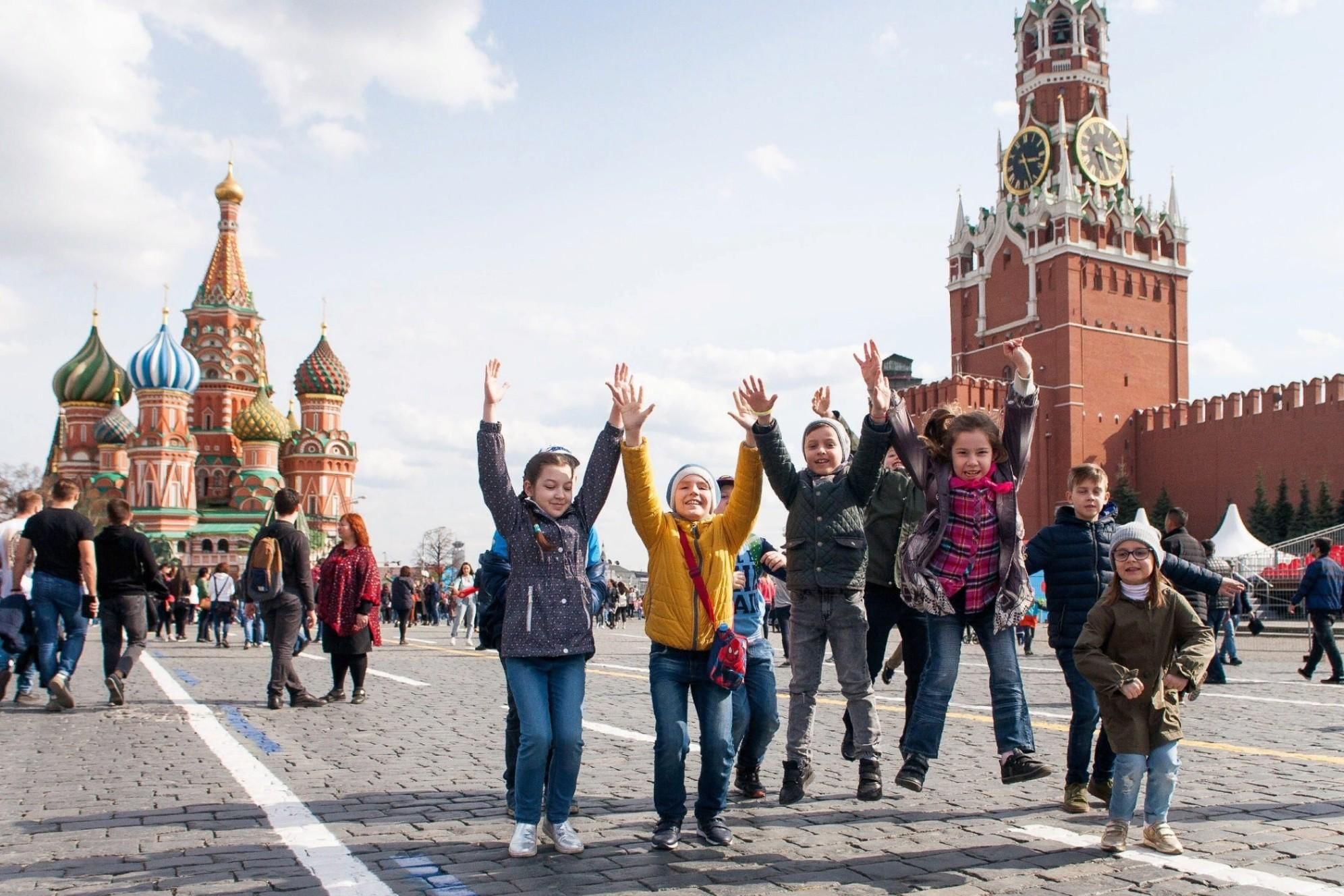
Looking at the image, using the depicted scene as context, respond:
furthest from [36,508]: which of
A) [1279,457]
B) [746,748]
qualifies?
[1279,457]

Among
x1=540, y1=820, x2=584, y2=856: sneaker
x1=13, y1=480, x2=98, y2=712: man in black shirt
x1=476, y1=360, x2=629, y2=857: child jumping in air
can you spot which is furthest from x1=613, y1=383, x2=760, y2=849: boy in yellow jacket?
x1=13, y1=480, x2=98, y2=712: man in black shirt

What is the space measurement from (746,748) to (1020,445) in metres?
1.74

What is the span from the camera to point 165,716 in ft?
27.7

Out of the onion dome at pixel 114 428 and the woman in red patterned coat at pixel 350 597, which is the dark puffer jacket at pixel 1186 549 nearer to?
the woman in red patterned coat at pixel 350 597

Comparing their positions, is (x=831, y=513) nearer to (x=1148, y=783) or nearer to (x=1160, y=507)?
(x=1148, y=783)

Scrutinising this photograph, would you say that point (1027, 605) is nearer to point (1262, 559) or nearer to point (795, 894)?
point (795, 894)

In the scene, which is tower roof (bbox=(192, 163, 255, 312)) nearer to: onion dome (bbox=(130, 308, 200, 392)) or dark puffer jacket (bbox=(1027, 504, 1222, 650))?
onion dome (bbox=(130, 308, 200, 392))

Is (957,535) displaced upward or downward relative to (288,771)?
upward

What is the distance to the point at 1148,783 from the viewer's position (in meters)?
4.16

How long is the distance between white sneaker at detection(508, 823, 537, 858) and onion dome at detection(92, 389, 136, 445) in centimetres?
6703

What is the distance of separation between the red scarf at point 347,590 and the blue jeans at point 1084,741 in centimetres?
549

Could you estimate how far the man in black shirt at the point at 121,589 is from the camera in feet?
30.0

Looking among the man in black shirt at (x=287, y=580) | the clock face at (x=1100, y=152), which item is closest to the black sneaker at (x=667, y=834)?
the man in black shirt at (x=287, y=580)

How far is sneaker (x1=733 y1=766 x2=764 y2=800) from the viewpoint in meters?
5.15
